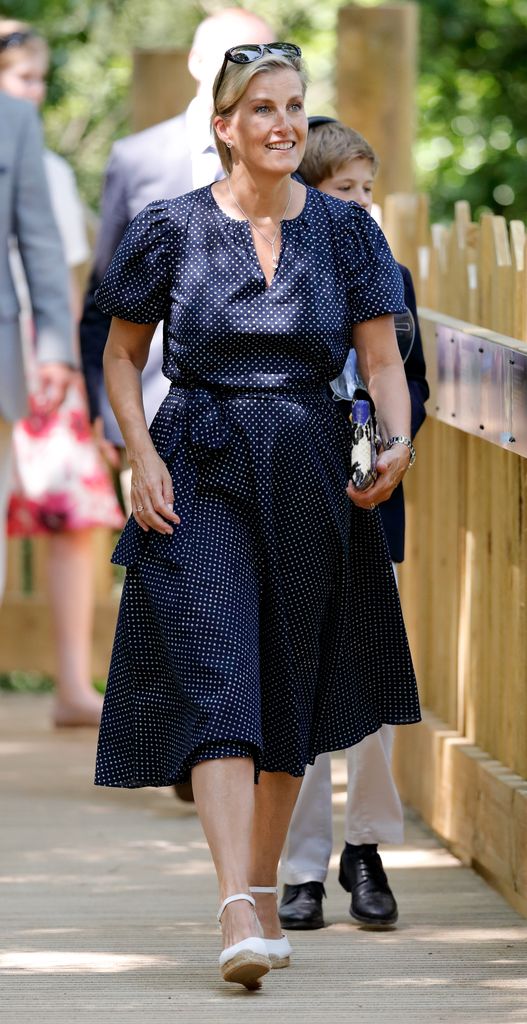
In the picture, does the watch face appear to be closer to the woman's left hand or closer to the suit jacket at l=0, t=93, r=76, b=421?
the woman's left hand

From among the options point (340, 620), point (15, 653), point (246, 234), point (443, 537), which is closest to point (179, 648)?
point (340, 620)

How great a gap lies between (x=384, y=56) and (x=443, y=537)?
83.4 inches

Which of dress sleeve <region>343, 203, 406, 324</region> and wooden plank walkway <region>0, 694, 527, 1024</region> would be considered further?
dress sleeve <region>343, 203, 406, 324</region>

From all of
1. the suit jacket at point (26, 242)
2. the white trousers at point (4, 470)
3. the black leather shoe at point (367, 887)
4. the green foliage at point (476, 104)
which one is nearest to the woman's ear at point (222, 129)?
the black leather shoe at point (367, 887)

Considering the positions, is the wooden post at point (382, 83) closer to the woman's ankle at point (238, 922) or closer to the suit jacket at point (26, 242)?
the suit jacket at point (26, 242)

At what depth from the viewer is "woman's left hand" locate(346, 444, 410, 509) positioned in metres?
3.40

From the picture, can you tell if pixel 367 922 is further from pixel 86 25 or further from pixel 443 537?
pixel 86 25

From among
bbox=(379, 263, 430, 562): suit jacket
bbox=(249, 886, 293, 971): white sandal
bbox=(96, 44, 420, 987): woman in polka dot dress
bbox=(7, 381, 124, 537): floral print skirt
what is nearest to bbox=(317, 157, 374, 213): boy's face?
bbox=(379, 263, 430, 562): suit jacket

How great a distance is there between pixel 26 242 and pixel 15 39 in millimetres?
830

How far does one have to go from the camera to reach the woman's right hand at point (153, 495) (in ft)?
11.1

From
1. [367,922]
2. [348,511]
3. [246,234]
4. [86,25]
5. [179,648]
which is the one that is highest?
[86,25]

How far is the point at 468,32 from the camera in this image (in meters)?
11.0

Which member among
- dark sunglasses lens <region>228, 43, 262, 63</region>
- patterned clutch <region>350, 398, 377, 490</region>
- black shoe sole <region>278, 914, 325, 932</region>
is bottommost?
black shoe sole <region>278, 914, 325, 932</region>

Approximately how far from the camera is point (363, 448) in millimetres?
3379
